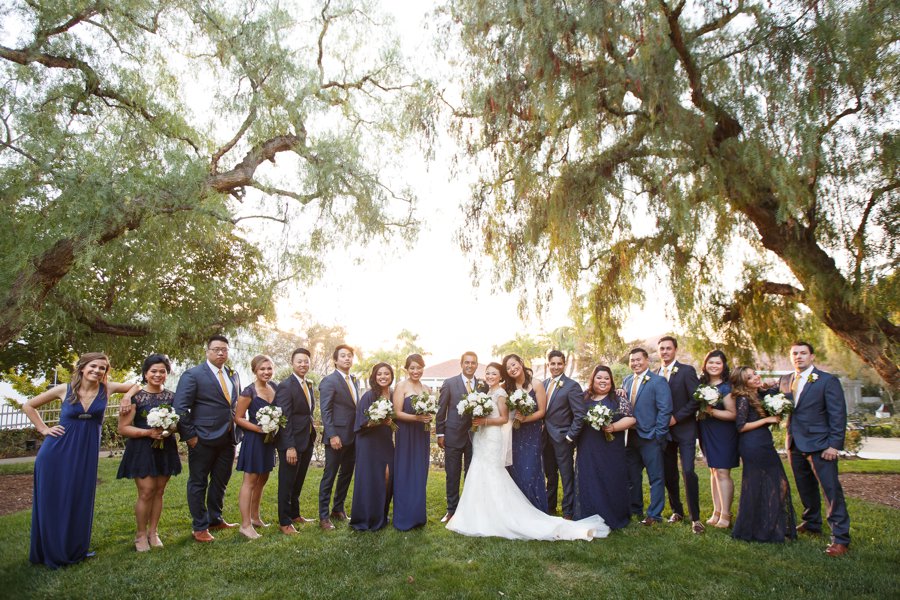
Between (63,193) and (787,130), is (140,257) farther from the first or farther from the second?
(787,130)

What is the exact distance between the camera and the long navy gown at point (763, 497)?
545cm

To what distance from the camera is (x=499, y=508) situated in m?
5.99

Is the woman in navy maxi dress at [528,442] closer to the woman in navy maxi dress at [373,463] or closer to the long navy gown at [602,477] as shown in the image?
the long navy gown at [602,477]

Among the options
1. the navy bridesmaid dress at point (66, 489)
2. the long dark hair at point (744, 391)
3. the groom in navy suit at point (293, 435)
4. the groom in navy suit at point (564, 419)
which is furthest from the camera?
the groom in navy suit at point (564, 419)

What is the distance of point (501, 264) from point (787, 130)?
168 inches

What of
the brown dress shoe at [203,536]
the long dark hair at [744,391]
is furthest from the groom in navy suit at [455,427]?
the long dark hair at [744,391]

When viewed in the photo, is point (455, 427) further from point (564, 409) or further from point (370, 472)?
point (564, 409)

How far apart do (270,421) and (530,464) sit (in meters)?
3.03

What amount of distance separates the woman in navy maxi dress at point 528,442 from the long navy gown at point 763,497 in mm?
2067

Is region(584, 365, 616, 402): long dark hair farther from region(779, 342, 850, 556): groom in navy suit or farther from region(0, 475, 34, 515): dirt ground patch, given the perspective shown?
region(0, 475, 34, 515): dirt ground patch

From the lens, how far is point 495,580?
4.44 meters

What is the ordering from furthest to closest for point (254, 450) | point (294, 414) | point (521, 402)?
1. point (521, 402)
2. point (294, 414)
3. point (254, 450)

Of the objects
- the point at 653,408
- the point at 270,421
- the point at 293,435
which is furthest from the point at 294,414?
the point at 653,408

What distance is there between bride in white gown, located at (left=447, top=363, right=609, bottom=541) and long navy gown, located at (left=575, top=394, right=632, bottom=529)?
0.19 m
